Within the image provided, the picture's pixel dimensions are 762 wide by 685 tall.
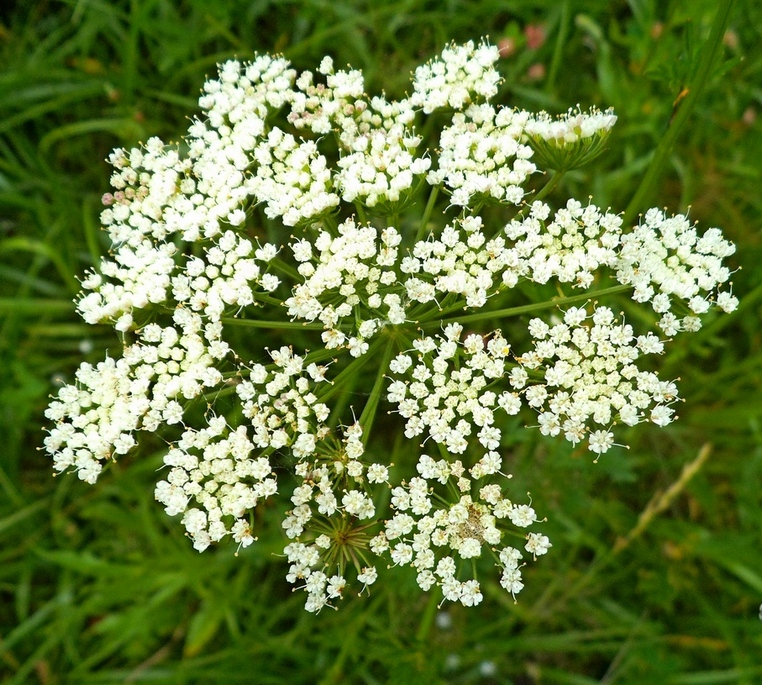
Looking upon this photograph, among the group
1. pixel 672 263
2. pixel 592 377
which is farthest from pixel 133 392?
pixel 672 263

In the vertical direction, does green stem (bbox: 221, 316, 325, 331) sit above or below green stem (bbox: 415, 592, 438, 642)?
above

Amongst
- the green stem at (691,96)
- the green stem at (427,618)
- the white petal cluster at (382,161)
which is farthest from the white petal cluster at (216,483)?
the green stem at (691,96)

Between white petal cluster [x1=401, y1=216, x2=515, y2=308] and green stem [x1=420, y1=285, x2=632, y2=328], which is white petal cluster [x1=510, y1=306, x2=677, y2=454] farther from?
white petal cluster [x1=401, y1=216, x2=515, y2=308]

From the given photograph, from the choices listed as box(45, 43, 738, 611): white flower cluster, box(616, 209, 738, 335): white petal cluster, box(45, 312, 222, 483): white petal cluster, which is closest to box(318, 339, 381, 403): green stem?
box(45, 43, 738, 611): white flower cluster

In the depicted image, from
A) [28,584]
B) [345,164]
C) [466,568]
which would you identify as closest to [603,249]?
[345,164]

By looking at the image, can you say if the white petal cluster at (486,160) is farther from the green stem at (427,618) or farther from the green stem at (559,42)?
the green stem at (427,618)
